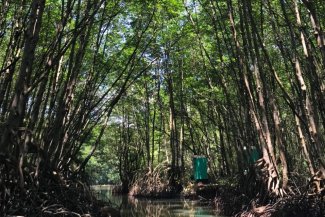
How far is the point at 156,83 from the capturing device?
20.6m

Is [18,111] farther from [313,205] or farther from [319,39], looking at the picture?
[313,205]

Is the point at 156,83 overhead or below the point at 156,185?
overhead

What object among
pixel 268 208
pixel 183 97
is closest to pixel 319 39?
pixel 268 208

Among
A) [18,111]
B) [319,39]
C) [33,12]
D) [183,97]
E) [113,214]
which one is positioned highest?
[183,97]

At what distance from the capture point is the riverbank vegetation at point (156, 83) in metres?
6.31

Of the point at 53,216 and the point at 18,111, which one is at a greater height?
the point at 18,111

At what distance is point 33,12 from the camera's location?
5.61 meters

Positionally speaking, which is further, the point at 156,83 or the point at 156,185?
the point at 156,83

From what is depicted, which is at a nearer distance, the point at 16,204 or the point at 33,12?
the point at 33,12

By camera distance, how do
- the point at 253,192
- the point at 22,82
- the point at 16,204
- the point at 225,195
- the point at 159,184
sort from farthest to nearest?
the point at 159,184, the point at 225,195, the point at 253,192, the point at 16,204, the point at 22,82

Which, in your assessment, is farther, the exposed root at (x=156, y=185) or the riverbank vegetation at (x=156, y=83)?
the exposed root at (x=156, y=185)

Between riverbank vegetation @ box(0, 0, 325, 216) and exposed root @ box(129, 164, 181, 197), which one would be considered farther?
exposed root @ box(129, 164, 181, 197)

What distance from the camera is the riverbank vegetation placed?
6.31 meters

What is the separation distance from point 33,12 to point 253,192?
21.3 feet
